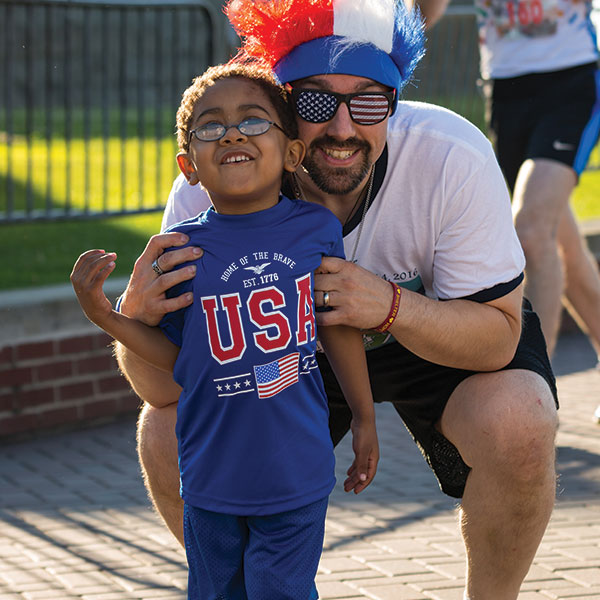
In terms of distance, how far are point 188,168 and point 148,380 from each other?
1.99ft

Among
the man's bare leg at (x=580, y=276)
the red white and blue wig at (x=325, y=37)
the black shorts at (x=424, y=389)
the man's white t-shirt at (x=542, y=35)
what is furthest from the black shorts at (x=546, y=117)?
the red white and blue wig at (x=325, y=37)

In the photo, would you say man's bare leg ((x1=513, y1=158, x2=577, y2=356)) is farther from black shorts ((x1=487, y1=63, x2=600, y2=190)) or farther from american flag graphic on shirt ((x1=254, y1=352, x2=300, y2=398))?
american flag graphic on shirt ((x1=254, y1=352, x2=300, y2=398))

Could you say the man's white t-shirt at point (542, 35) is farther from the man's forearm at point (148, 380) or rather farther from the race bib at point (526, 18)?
the man's forearm at point (148, 380)

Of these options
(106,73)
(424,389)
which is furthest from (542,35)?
(424,389)

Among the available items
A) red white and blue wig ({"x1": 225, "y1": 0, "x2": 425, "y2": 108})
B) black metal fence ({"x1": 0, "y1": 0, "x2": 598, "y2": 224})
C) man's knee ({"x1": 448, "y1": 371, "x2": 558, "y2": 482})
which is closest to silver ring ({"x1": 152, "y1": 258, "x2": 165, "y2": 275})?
red white and blue wig ({"x1": 225, "y1": 0, "x2": 425, "y2": 108})

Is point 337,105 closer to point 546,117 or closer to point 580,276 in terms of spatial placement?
point 546,117

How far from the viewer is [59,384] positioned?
5.01 metres

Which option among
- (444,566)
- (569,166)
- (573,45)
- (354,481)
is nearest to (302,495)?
(354,481)

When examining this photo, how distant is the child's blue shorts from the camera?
8.84 ft

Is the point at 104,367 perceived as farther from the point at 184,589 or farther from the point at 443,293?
the point at 443,293

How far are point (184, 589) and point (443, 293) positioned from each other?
1139 millimetres

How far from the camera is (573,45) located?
536 centimetres

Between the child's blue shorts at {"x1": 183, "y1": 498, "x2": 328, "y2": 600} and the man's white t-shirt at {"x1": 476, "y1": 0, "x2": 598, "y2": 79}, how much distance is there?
10.5 feet

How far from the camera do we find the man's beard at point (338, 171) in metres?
3.00
